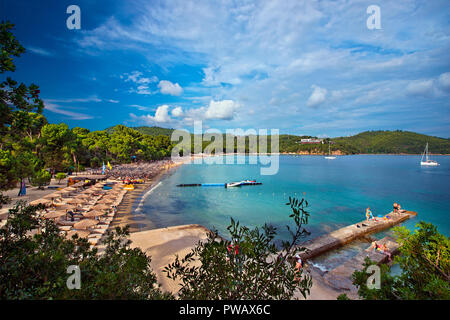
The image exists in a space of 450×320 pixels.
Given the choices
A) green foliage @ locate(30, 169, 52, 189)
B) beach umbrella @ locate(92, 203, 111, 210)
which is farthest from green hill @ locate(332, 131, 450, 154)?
beach umbrella @ locate(92, 203, 111, 210)

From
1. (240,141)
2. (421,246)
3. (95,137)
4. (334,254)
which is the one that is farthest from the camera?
(240,141)

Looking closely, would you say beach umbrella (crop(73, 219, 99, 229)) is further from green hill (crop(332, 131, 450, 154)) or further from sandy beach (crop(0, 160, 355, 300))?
green hill (crop(332, 131, 450, 154))

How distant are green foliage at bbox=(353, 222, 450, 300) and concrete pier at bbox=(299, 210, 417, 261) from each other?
26.4 ft

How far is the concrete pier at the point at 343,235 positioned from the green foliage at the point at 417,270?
803 centimetres

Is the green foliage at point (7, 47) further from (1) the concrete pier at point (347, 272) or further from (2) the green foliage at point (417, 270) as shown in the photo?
(1) the concrete pier at point (347, 272)

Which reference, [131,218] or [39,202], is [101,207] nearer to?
[39,202]

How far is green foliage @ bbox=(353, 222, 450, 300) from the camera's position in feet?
8.79

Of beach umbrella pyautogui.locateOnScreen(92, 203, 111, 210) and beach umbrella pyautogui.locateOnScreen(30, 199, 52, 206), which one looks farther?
beach umbrella pyautogui.locateOnScreen(92, 203, 111, 210)

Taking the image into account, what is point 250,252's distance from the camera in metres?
2.90

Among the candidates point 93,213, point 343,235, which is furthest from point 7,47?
point 343,235

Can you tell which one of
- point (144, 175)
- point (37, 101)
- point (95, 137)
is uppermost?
point (95, 137)
